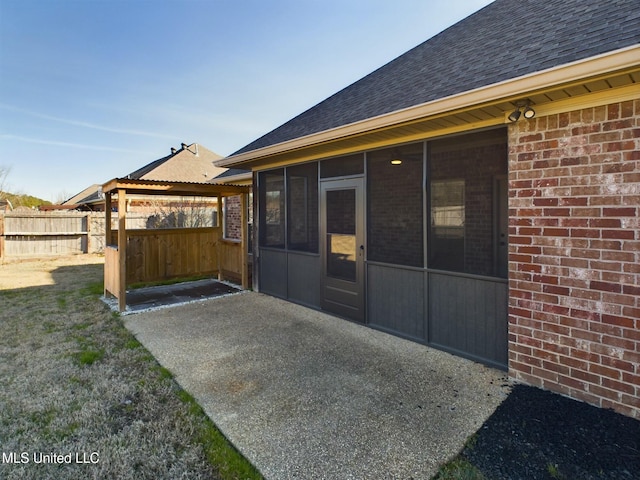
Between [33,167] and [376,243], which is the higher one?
[33,167]

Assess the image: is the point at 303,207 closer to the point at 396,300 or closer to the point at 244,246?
the point at 244,246

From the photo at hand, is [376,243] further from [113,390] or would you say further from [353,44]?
[353,44]

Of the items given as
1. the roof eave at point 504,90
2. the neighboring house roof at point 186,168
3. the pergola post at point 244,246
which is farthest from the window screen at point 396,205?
the neighboring house roof at point 186,168

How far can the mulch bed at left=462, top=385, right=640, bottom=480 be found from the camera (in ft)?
6.42

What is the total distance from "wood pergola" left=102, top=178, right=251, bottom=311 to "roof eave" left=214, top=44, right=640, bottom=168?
313 centimetres


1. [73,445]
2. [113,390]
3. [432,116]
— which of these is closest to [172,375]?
[113,390]

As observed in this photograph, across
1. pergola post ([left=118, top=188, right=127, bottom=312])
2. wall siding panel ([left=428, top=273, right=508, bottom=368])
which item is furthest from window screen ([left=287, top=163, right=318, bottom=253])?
pergola post ([left=118, top=188, right=127, bottom=312])

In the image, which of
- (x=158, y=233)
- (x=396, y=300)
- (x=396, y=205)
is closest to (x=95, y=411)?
(x=396, y=300)

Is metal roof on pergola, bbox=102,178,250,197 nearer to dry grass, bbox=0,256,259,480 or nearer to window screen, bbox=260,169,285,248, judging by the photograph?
window screen, bbox=260,169,285,248

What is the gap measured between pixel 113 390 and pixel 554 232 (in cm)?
407

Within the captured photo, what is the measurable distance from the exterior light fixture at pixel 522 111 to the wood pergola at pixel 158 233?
531cm

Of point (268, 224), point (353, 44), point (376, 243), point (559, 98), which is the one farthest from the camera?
point (353, 44)

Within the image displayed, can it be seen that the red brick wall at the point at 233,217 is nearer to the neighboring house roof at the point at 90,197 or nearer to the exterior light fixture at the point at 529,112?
the neighboring house roof at the point at 90,197

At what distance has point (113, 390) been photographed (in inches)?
117
